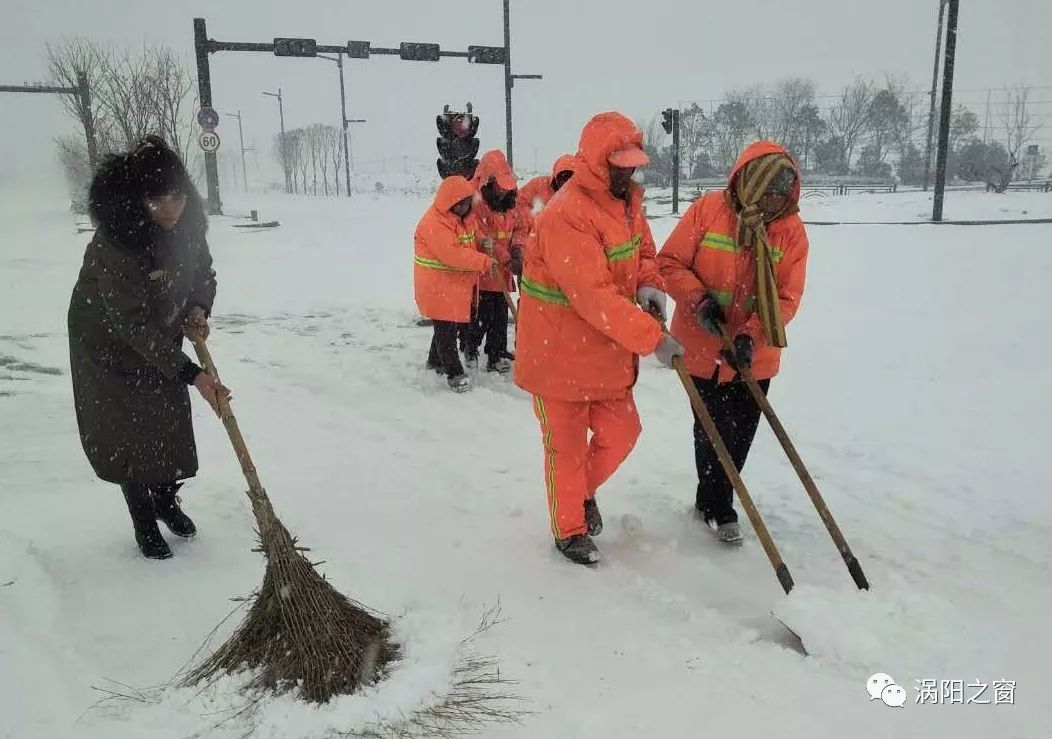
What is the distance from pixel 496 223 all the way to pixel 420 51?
48.6ft

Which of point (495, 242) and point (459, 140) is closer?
point (495, 242)

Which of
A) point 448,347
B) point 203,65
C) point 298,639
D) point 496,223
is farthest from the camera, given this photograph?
point 203,65

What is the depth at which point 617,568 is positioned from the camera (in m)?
3.09

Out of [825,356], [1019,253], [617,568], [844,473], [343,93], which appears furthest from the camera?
[343,93]

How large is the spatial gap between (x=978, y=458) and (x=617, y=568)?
2410 millimetres

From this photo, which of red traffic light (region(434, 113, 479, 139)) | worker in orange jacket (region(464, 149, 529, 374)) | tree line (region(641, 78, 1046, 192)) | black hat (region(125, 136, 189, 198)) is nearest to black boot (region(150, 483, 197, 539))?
black hat (region(125, 136, 189, 198))

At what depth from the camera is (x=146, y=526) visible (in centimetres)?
303

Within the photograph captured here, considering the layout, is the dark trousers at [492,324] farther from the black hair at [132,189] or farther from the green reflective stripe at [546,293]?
the black hair at [132,189]

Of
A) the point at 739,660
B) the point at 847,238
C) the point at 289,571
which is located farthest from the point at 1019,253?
the point at 289,571

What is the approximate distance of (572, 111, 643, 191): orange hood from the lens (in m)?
2.77

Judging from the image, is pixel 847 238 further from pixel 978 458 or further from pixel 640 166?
pixel 640 166

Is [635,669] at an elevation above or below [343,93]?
below

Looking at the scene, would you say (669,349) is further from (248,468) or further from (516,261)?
(516,261)

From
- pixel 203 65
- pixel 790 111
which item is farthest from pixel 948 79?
pixel 790 111
